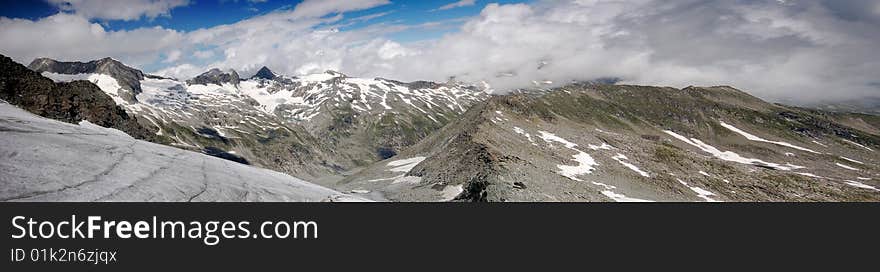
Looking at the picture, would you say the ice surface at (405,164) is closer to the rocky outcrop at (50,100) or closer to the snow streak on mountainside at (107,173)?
the rocky outcrop at (50,100)

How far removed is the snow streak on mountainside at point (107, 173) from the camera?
1445 cm

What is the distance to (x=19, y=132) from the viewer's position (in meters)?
17.6

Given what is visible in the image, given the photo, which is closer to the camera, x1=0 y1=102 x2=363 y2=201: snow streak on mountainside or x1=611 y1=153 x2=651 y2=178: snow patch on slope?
x1=0 y1=102 x2=363 y2=201: snow streak on mountainside

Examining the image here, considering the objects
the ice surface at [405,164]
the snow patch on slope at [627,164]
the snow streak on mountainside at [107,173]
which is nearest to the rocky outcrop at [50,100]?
the snow streak on mountainside at [107,173]

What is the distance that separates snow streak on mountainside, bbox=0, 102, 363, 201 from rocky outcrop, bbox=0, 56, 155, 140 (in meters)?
64.5

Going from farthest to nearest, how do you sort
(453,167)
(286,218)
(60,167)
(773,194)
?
(773,194), (453,167), (60,167), (286,218)

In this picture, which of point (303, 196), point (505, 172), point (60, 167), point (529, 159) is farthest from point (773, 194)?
point (60, 167)

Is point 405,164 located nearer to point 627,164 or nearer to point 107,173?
point 627,164

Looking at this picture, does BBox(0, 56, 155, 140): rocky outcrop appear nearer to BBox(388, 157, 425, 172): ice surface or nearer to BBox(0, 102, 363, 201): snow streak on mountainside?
BBox(0, 102, 363, 201): snow streak on mountainside

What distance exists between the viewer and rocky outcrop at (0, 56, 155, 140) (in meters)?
97.4

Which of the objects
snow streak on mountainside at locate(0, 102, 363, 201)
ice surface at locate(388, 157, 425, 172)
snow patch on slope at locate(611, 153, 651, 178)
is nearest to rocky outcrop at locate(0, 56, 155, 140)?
snow streak on mountainside at locate(0, 102, 363, 201)

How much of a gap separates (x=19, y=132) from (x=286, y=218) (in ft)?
40.2

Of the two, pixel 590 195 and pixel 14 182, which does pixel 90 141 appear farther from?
pixel 590 195

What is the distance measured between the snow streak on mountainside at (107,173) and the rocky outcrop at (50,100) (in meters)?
64.5
